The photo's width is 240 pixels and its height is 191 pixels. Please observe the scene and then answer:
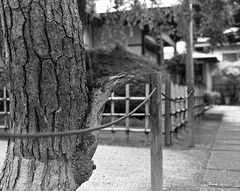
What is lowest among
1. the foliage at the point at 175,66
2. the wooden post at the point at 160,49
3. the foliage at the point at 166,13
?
the foliage at the point at 175,66

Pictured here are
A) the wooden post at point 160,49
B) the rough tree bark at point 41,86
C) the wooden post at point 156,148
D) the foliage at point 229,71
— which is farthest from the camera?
the foliage at point 229,71

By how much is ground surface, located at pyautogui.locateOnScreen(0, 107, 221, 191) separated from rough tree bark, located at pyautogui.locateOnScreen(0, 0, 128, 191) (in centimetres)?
165

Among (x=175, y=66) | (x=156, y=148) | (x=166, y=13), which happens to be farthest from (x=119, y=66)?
(x=175, y=66)

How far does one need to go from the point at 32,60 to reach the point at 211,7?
26.0 ft

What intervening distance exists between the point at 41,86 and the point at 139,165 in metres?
3.09

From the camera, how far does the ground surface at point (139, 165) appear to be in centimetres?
379

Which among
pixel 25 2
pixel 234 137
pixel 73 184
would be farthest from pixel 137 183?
pixel 234 137

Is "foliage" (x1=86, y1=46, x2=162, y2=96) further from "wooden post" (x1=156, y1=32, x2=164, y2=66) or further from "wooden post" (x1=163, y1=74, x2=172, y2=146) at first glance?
"wooden post" (x1=156, y1=32, x2=164, y2=66)

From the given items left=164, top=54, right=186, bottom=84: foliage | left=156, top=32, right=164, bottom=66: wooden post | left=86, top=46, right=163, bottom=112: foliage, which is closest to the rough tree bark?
left=86, top=46, right=163, bottom=112: foliage

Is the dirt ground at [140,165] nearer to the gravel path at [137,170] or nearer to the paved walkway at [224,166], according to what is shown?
the gravel path at [137,170]

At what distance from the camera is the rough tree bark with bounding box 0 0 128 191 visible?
79.0 inches

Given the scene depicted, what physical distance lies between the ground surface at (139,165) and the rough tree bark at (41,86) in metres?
1.65

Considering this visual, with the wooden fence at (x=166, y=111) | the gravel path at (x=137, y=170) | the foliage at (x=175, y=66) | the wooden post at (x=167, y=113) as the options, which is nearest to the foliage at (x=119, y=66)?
the wooden fence at (x=166, y=111)

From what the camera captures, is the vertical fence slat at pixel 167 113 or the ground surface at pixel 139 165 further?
the vertical fence slat at pixel 167 113
